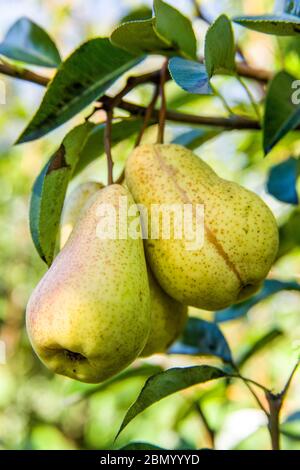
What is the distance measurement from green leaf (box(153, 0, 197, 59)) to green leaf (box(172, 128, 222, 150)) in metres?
0.20

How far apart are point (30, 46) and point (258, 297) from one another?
54 centimetres

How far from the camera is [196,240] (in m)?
0.75

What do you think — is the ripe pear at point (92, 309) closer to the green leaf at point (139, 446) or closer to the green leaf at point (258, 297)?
the green leaf at point (139, 446)

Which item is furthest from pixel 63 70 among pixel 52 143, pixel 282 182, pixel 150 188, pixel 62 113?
pixel 52 143

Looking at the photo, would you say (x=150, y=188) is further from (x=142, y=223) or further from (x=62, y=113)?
(x=62, y=113)

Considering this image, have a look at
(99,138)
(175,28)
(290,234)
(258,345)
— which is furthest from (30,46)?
(258,345)

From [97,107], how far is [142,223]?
17 cm

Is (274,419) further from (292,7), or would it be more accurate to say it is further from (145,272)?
(292,7)

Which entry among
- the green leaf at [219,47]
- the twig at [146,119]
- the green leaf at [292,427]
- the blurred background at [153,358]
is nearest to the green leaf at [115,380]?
the blurred background at [153,358]

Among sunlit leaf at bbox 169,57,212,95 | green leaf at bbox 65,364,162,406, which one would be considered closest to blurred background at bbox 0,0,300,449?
green leaf at bbox 65,364,162,406

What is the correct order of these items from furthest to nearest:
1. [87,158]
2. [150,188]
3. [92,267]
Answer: [87,158]
[150,188]
[92,267]

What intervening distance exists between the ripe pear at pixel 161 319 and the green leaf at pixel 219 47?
0.80ft

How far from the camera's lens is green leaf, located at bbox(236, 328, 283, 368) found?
1.25 metres
